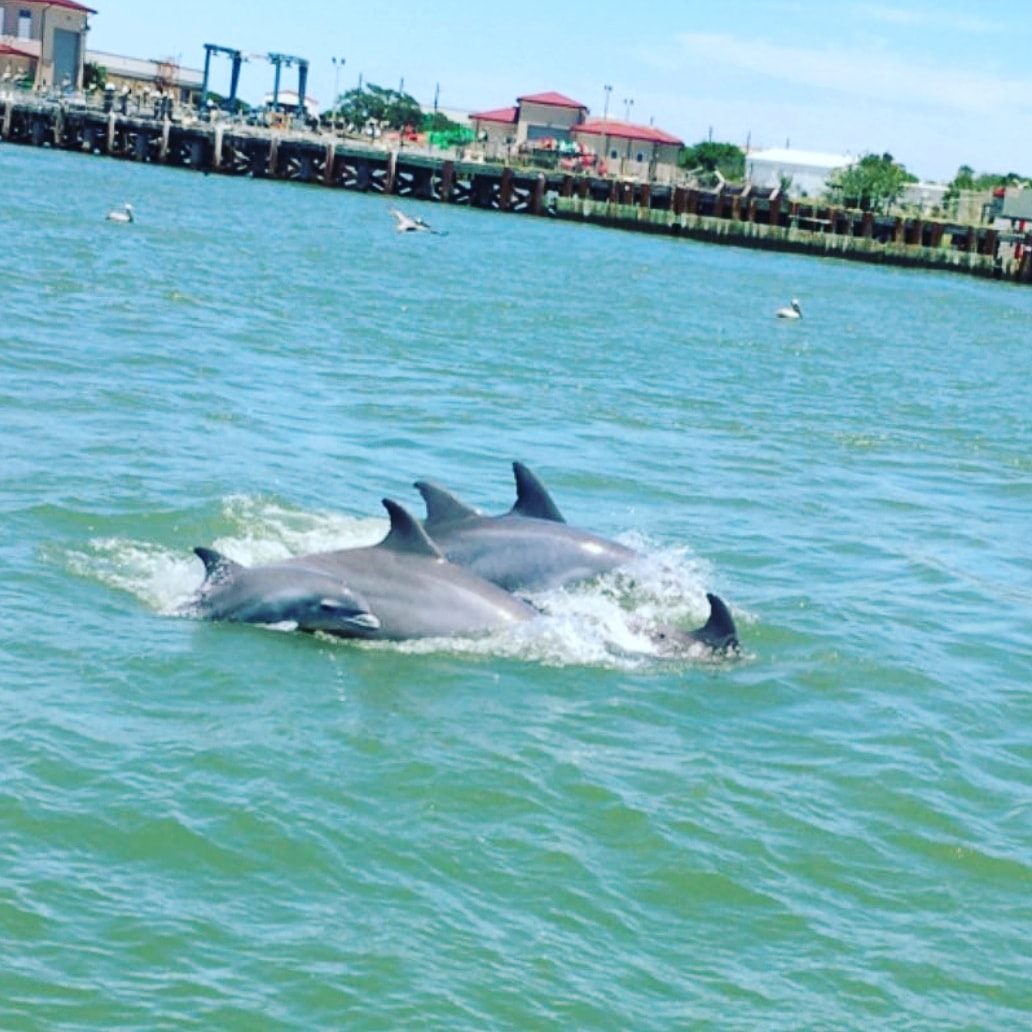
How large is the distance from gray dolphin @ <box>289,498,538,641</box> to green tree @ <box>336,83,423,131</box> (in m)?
169

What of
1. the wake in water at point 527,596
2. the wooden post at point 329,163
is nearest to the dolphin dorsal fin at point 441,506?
the wake in water at point 527,596

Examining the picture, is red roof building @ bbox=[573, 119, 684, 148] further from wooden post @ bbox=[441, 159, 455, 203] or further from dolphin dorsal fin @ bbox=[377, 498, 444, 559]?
dolphin dorsal fin @ bbox=[377, 498, 444, 559]

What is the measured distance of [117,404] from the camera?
22422mm

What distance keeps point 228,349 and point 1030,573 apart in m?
13.4

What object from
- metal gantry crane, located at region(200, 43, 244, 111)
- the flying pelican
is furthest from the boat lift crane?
the flying pelican

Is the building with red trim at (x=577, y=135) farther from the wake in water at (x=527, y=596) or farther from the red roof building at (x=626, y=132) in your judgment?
the wake in water at (x=527, y=596)

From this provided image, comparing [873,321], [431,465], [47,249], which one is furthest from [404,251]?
[431,465]

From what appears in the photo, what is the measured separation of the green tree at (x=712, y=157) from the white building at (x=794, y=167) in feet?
30.1

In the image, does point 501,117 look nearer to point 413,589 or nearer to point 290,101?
point 290,101

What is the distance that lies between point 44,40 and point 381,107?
49678mm

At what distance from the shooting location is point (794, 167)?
429 feet

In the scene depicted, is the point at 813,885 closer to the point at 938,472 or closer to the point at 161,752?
the point at 161,752

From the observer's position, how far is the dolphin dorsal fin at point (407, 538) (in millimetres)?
13805

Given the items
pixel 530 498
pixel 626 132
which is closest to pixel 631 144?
pixel 626 132
